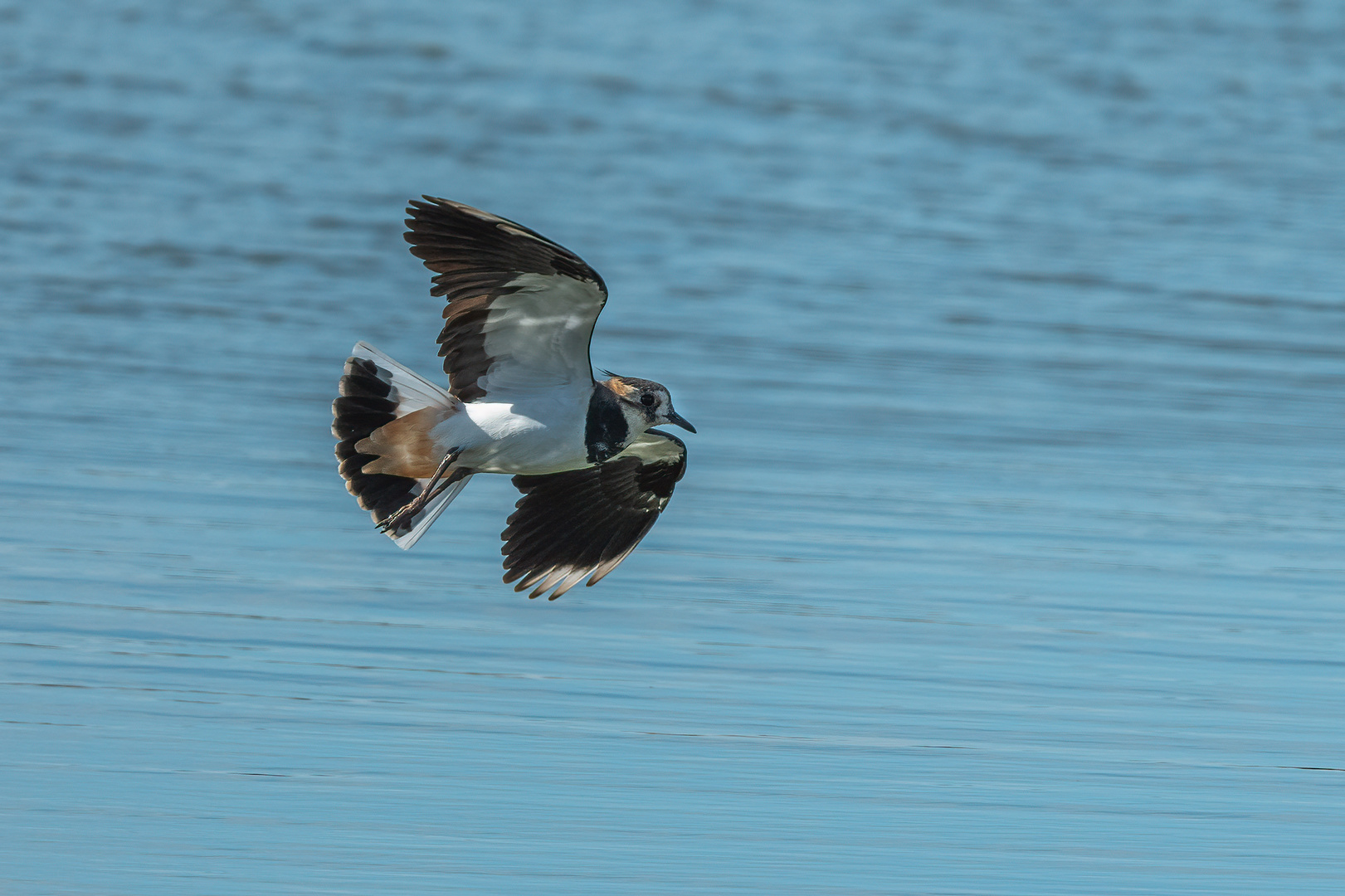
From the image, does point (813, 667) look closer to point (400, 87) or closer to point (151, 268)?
point (151, 268)

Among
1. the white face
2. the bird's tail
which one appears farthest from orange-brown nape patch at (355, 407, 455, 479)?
the white face

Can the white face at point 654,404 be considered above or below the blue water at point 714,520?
above

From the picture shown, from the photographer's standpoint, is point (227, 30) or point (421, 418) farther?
point (227, 30)

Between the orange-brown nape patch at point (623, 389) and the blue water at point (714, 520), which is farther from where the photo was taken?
the orange-brown nape patch at point (623, 389)

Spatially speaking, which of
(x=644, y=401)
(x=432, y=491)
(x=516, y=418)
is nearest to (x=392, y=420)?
(x=432, y=491)

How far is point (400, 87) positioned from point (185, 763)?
1406 cm

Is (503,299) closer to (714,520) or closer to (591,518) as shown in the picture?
(591,518)

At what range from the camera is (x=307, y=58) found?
2048cm

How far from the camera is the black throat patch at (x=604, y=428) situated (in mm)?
7012

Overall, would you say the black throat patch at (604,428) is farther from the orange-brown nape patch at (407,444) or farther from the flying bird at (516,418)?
the orange-brown nape patch at (407,444)

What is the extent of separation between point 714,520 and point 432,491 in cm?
213

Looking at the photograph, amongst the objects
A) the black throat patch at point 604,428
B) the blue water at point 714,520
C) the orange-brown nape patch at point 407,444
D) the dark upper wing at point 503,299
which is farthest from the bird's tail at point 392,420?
the blue water at point 714,520

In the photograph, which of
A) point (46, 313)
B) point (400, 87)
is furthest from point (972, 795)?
point (400, 87)

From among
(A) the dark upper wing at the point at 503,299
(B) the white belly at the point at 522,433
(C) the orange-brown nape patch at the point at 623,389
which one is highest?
(A) the dark upper wing at the point at 503,299
